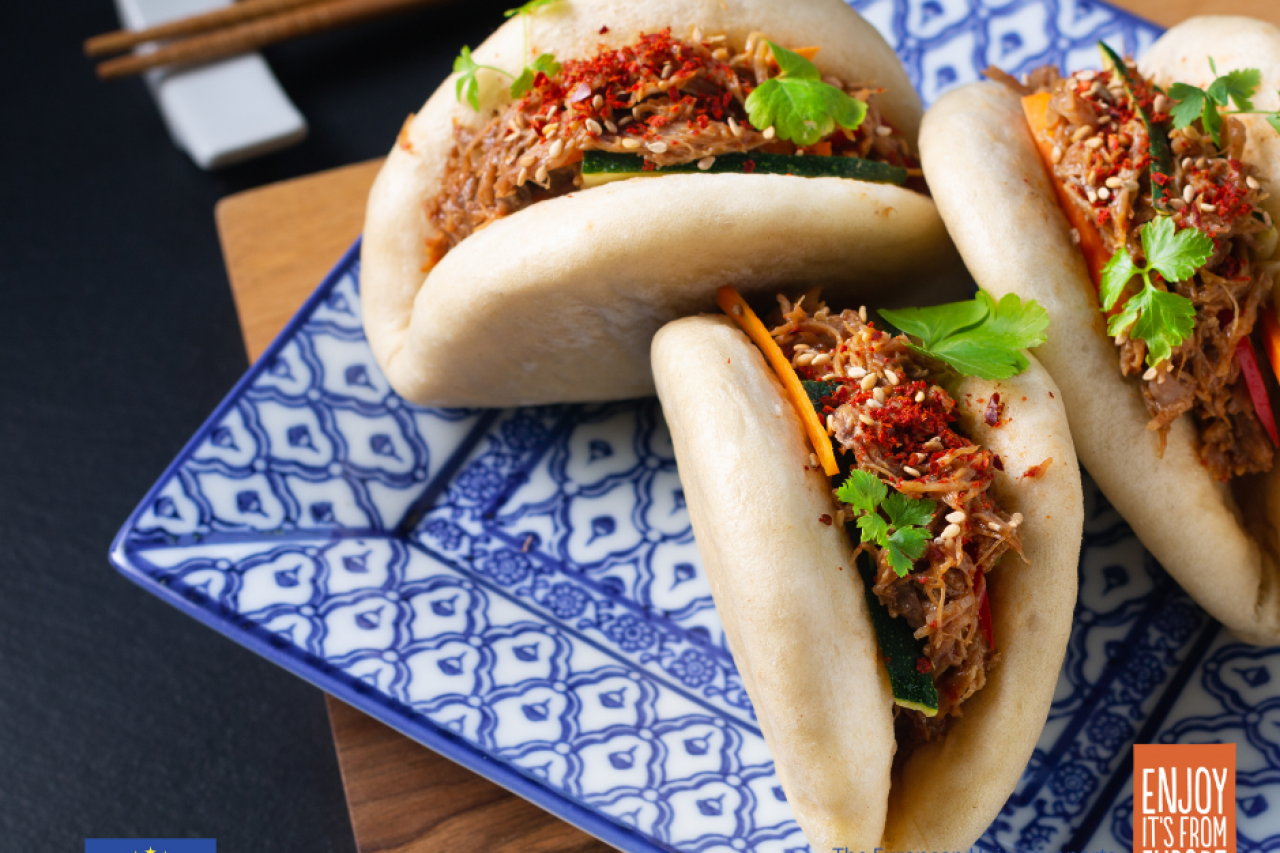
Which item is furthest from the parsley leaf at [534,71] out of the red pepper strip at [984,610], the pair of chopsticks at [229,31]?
the pair of chopsticks at [229,31]

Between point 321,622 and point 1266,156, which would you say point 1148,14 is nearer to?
point 1266,156

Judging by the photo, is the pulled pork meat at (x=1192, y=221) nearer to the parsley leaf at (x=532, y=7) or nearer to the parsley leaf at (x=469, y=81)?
the parsley leaf at (x=532, y=7)

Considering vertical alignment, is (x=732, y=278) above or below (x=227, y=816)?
above

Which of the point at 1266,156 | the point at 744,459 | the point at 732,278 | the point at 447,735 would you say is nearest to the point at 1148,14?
the point at 1266,156

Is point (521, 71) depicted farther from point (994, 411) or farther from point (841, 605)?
point (841, 605)

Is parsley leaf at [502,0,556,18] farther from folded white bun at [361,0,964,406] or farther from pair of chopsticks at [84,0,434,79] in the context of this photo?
pair of chopsticks at [84,0,434,79]

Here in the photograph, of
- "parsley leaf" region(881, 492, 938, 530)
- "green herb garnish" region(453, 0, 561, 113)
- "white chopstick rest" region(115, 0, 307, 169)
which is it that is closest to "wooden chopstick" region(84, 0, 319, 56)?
"white chopstick rest" region(115, 0, 307, 169)

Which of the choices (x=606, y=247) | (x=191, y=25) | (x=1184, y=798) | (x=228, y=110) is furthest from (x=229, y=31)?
(x=1184, y=798)
